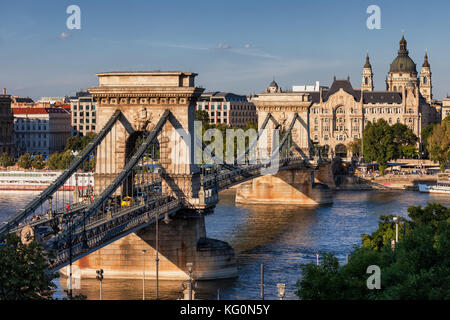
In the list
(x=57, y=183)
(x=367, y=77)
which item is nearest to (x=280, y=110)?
(x=57, y=183)

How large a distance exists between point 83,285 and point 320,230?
27.2 meters

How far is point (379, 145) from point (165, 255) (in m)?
75.9

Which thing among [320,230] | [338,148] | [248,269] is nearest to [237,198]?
[320,230]

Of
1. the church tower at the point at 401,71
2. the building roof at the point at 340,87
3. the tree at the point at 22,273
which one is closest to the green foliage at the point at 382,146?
the building roof at the point at 340,87

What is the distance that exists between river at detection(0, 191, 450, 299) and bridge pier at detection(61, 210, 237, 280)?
0.66 m

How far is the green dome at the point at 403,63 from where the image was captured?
17812 centimetres

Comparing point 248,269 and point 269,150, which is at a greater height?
point 269,150

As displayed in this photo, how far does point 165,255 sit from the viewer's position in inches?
1882

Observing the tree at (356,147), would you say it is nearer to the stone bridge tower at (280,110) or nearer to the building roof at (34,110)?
the stone bridge tower at (280,110)

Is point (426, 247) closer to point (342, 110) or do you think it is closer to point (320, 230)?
point (320, 230)

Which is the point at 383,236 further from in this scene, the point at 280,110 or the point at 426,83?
the point at 426,83

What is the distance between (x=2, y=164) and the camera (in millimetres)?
127875

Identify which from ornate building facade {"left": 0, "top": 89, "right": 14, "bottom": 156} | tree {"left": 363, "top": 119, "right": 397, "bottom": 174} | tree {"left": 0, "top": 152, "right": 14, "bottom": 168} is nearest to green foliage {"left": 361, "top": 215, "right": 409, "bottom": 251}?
tree {"left": 363, "top": 119, "right": 397, "bottom": 174}

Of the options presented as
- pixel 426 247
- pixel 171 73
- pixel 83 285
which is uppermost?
pixel 171 73
